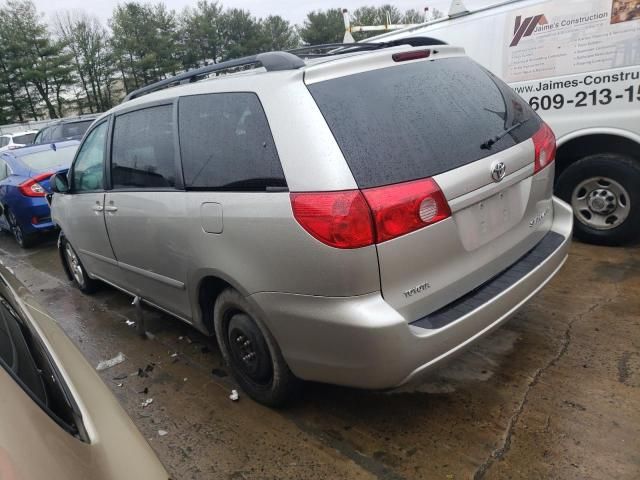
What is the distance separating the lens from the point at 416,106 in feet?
7.73

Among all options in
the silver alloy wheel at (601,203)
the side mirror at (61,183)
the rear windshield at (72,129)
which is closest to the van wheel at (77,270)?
the side mirror at (61,183)

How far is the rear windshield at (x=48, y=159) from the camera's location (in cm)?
761

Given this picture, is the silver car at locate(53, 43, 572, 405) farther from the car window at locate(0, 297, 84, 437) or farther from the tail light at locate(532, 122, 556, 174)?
the car window at locate(0, 297, 84, 437)

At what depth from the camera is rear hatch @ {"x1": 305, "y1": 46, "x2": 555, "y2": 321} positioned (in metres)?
2.11

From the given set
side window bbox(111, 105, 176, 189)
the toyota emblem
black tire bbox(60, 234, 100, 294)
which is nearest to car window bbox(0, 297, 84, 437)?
side window bbox(111, 105, 176, 189)

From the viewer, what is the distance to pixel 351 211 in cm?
203

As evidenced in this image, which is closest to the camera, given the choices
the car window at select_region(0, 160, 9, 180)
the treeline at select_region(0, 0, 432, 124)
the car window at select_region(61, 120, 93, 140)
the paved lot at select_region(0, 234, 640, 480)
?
the paved lot at select_region(0, 234, 640, 480)

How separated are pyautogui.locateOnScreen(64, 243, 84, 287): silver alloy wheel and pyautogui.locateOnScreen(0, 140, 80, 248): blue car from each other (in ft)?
6.77

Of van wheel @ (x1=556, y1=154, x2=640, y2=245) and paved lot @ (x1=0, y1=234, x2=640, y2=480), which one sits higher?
van wheel @ (x1=556, y1=154, x2=640, y2=245)

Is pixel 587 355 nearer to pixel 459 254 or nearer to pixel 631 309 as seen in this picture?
pixel 631 309

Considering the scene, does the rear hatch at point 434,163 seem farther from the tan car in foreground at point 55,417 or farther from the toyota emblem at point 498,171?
the tan car in foreground at point 55,417

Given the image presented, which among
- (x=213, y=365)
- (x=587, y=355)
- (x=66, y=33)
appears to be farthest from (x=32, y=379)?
(x=66, y=33)

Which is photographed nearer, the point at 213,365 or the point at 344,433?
the point at 344,433

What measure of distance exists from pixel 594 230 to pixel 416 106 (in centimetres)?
294
